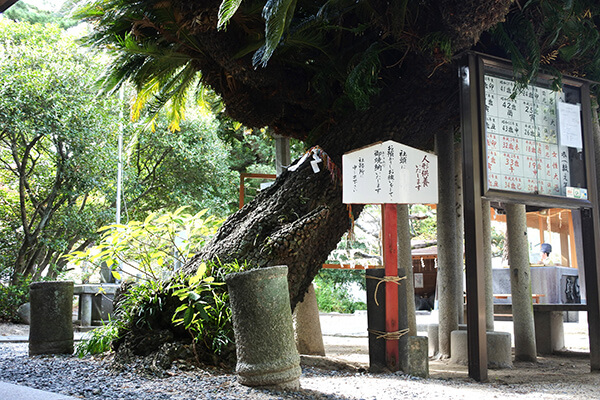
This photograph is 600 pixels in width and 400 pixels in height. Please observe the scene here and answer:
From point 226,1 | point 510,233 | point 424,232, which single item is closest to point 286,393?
point 226,1

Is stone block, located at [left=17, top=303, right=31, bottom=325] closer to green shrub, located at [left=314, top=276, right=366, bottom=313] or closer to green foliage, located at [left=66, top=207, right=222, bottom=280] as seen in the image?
green foliage, located at [left=66, top=207, right=222, bottom=280]

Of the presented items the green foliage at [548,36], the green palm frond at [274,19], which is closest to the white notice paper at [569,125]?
the green foliage at [548,36]

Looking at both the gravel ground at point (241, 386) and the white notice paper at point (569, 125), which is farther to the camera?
the white notice paper at point (569, 125)

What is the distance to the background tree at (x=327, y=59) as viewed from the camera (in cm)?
513

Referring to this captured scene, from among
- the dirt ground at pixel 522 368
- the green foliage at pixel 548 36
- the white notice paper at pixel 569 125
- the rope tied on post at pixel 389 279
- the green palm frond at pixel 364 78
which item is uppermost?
the green foliage at pixel 548 36

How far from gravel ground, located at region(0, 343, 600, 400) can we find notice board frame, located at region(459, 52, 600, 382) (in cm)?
43

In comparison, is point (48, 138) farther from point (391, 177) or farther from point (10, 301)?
point (391, 177)

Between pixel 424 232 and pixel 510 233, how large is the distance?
502 inches

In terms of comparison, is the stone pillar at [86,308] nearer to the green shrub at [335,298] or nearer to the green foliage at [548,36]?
the green shrub at [335,298]

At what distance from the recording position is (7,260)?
11672 millimetres

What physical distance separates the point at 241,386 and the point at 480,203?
2788mm

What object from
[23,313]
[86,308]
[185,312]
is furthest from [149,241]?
[23,313]

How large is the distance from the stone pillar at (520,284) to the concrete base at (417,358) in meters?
2.61

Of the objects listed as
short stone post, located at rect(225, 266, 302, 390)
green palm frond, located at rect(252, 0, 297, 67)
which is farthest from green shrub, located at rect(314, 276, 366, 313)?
short stone post, located at rect(225, 266, 302, 390)
